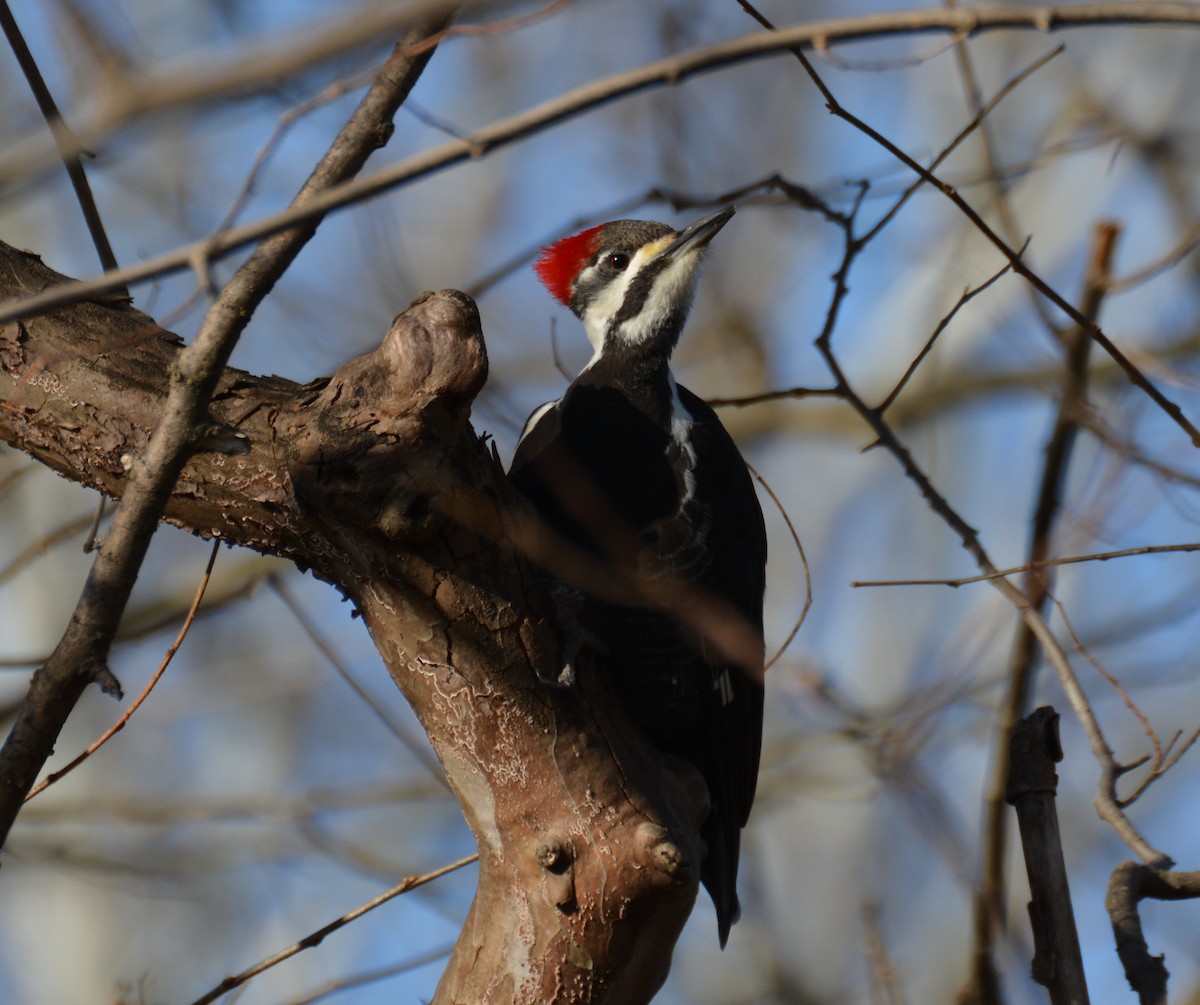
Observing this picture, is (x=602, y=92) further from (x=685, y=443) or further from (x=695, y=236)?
(x=695, y=236)

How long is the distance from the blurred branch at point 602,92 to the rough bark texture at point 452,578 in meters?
0.78

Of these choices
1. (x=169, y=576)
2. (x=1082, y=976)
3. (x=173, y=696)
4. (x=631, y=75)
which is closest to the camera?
(x=631, y=75)

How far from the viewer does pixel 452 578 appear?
221 centimetres

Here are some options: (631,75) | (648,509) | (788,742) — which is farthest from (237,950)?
(631,75)

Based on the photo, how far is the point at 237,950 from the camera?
25.3 feet

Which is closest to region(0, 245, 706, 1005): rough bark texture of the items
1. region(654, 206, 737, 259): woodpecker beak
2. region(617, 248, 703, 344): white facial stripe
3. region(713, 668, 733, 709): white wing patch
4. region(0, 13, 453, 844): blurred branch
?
region(0, 13, 453, 844): blurred branch

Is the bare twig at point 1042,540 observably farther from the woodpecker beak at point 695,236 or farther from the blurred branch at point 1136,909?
the woodpecker beak at point 695,236

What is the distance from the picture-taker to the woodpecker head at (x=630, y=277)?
3.68 m

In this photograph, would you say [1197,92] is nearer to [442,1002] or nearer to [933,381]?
[933,381]

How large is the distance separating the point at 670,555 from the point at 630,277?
120 centimetres

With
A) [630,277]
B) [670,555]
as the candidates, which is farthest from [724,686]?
[630,277]

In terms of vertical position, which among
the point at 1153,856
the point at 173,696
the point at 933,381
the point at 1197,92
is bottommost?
the point at 1153,856

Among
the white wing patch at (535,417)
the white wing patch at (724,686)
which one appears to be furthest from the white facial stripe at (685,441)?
the white wing patch at (724,686)

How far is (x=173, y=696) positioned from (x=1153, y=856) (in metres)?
6.10
